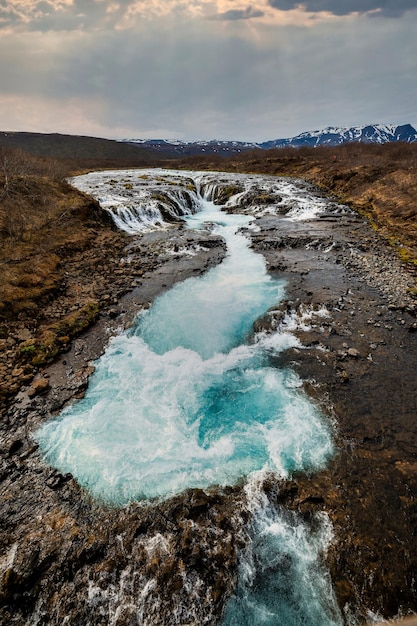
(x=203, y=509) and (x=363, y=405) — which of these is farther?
(x=363, y=405)

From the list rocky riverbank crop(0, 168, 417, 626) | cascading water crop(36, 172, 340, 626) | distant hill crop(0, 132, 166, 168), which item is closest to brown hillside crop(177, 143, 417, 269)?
rocky riverbank crop(0, 168, 417, 626)

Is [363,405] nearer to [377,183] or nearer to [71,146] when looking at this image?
[377,183]

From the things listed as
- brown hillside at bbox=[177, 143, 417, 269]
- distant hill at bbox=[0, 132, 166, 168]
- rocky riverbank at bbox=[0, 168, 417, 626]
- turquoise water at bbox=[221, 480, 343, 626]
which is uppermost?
distant hill at bbox=[0, 132, 166, 168]

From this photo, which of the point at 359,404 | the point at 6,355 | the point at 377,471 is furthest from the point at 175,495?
the point at 6,355

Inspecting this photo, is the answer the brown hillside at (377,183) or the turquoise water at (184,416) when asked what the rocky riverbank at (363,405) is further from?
the brown hillside at (377,183)

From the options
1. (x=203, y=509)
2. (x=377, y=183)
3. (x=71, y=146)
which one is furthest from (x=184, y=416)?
(x=71, y=146)

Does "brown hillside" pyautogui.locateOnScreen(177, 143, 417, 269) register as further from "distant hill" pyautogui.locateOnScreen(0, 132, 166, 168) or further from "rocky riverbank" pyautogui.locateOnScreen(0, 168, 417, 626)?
"distant hill" pyautogui.locateOnScreen(0, 132, 166, 168)
